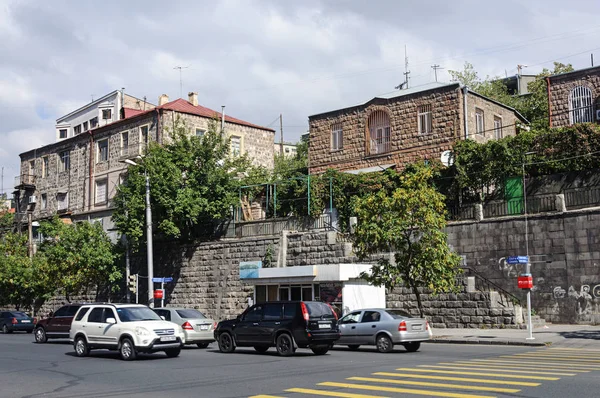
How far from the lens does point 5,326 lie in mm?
39562

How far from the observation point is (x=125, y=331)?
63.4 ft

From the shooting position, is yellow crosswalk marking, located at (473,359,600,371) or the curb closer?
yellow crosswalk marking, located at (473,359,600,371)

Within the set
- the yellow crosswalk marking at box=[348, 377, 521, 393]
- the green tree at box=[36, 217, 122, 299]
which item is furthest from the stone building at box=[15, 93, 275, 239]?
the yellow crosswalk marking at box=[348, 377, 521, 393]

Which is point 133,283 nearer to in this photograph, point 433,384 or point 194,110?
point 194,110

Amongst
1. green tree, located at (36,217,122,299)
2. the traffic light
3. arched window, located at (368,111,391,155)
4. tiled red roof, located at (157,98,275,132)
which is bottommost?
the traffic light

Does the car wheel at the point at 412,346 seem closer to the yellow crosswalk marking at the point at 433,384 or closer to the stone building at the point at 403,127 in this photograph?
the yellow crosswalk marking at the point at 433,384

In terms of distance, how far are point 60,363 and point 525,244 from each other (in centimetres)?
2021

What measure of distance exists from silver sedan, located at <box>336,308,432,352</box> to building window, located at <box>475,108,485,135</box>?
20.1 metres

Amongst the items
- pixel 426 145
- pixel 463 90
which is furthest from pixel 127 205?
pixel 463 90

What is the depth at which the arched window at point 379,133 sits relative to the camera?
4097 cm

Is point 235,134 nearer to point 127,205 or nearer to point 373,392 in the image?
point 127,205

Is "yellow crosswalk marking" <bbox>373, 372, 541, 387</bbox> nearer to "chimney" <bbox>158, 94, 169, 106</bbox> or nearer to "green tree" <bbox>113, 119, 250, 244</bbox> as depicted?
"green tree" <bbox>113, 119, 250, 244</bbox>

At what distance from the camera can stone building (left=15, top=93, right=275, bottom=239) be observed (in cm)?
4931

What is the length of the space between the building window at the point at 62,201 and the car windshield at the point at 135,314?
37.5m
